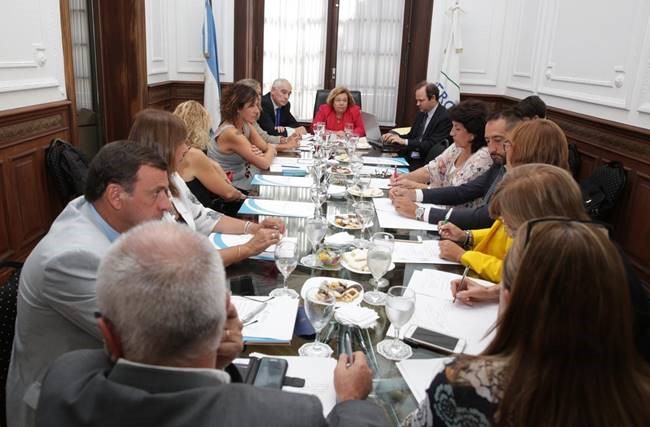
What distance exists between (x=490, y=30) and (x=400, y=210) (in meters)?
4.48

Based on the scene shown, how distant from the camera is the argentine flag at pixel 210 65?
19.1 ft

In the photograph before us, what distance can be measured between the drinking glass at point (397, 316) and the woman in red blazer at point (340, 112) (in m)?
3.78

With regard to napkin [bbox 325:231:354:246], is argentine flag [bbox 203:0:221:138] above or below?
above

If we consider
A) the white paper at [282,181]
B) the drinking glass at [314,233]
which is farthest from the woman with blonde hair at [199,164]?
the drinking glass at [314,233]

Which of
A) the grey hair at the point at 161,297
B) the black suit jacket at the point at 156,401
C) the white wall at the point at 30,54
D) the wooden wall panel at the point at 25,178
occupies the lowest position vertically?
the wooden wall panel at the point at 25,178

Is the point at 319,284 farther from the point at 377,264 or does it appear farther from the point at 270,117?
the point at 270,117

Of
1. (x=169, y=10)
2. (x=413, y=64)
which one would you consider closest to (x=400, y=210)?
(x=413, y=64)

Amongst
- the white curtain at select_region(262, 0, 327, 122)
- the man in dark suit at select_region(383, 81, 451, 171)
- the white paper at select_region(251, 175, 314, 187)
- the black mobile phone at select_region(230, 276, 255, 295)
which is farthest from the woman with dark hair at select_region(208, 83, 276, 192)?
the white curtain at select_region(262, 0, 327, 122)

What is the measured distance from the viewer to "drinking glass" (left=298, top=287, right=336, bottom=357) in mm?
1120

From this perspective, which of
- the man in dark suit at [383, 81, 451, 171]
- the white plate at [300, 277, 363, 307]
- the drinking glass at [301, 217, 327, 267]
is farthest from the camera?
the man in dark suit at [383, 81, 451, 171]

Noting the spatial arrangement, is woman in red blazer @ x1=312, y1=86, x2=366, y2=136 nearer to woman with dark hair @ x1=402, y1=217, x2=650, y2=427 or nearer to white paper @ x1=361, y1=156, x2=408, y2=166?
white paper @ x1=361, y1=156, x2=408, y2=166

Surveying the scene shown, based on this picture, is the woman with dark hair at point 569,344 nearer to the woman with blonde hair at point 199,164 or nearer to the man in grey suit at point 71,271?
the man in grey suit at point 71,271

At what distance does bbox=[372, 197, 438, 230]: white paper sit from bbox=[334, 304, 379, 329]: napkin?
2.68 feet

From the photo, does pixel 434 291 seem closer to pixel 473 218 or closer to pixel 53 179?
pixel 473 218
